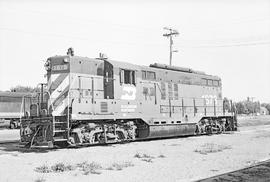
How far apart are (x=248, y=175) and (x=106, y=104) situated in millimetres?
7344

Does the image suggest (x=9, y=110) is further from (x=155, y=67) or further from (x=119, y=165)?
(x=119, y=165)

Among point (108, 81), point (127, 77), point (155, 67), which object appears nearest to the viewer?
point (108, 81)

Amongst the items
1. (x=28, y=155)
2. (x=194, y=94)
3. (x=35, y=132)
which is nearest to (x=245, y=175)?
(x=28, y=155)

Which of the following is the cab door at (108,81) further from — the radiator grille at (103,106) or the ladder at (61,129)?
the ladder at (61,129)

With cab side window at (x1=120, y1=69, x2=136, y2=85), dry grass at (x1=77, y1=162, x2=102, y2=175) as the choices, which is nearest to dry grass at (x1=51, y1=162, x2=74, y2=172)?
dry grass at (x1=77, y1=162, x2=102, y2=175)

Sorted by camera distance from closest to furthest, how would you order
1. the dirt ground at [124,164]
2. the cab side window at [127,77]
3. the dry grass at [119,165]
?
the dirt ground at [124,164] < the dry grass at [119,165] < the cab side window at [127,77]

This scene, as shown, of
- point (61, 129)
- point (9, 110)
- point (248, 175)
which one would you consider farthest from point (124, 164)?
point (9, 110)

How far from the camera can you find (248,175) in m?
6.98

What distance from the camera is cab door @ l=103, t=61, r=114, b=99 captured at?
13609 millimetres

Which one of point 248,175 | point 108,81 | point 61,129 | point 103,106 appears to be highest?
point 108,81

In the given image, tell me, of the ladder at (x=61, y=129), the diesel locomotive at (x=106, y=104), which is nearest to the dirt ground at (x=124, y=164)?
the ladder at (x=61, y=129)

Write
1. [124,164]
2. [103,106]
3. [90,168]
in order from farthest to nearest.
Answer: [103,106], [124,164], [90,168]

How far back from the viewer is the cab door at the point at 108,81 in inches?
536

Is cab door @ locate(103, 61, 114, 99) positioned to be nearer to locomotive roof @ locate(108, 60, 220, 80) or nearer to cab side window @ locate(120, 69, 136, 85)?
locomotive roof @ locate(108, 60, 220, 80)
